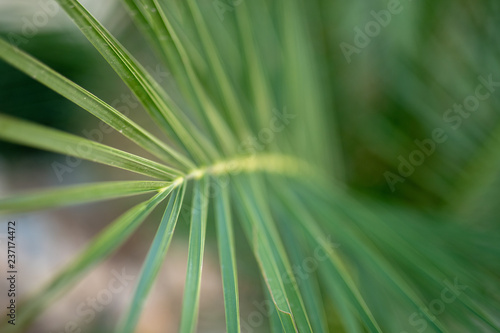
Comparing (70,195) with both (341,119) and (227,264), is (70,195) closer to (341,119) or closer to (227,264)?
(227,264)

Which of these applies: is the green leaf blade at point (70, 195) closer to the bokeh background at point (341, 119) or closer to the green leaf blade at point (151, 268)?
the green leaf blade at point (151, 268)

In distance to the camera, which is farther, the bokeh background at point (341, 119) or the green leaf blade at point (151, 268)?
the bokeh background at point (341, 119)

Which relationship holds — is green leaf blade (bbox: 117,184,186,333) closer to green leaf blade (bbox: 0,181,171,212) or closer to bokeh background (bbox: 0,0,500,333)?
green leaf blade (bbox: 0,181,171,212)

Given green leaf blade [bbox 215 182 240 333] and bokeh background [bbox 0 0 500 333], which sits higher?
bokeh background [bbox 0 0 500 333]

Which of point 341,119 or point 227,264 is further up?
point 341,119

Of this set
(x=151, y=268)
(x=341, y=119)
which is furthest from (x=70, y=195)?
(x=341, y=119)

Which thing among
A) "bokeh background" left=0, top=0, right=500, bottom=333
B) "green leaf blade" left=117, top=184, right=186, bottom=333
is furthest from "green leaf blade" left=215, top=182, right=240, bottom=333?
"bokeh background" left=0, top=0, right=500, bottom=333

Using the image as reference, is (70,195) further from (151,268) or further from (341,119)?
(341,119)

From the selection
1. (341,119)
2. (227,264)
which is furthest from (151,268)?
(341,119)

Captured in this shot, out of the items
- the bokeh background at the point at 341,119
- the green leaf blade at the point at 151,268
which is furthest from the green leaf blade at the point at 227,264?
the bokeh background at the point at 341,119

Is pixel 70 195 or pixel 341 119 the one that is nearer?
pixel 70 195

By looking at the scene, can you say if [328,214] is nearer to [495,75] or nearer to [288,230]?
[288,230]
